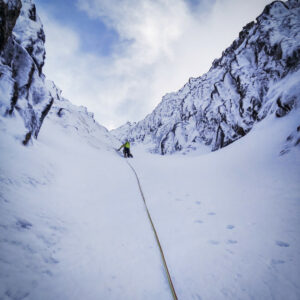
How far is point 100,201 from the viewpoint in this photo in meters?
4.36

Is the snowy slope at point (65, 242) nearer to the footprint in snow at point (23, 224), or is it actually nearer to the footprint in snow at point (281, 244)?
the footprint in snow at point (23, 224)

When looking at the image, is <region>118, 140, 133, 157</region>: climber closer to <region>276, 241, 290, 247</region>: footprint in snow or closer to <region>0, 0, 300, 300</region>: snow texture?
<region>0, 0, 300, 300</region>: snow texture

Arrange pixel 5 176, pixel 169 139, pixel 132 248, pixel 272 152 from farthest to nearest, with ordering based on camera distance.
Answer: pixel 169 139
pixel 272 152
pixel 5 176
pixel 132 248

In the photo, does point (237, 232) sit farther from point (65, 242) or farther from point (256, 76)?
point (256, 76)

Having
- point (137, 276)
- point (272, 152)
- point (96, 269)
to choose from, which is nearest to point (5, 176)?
point (96, 269)

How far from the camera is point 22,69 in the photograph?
6.80 meters

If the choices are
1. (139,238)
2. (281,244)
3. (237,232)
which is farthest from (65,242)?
(281,244)

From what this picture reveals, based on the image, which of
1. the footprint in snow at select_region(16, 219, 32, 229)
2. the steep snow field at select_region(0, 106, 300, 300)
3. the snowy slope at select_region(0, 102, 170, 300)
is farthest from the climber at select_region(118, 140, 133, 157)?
the footprint in snow at select_region(16, 219, 32, 229)

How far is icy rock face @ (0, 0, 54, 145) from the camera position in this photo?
200 inches

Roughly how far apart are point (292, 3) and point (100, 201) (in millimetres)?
31198

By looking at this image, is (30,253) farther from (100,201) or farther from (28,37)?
(28,37)

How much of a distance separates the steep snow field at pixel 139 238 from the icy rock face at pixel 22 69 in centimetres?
161

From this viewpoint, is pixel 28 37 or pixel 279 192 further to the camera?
pixel 28 37

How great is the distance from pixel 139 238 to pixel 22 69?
9019 mm
